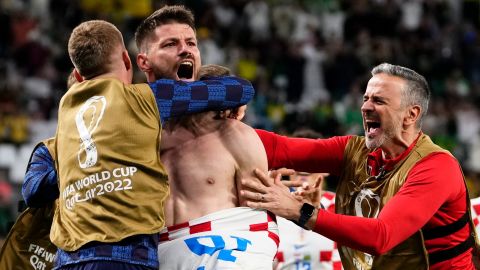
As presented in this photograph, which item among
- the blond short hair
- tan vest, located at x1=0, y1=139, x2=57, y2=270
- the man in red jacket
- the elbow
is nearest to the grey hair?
the man in red jacket

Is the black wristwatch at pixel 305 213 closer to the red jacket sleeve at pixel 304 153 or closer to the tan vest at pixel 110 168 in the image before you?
the red jacket sleeve at pixel 304 153

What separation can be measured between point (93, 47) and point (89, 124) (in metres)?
0.41

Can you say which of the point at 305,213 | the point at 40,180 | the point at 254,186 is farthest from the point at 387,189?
the point at 40,180

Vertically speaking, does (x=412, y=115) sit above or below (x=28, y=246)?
above

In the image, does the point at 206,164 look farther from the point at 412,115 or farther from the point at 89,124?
the point at 412,115

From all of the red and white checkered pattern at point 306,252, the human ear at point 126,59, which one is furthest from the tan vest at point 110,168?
the red and white checkered pattern at point 306,252

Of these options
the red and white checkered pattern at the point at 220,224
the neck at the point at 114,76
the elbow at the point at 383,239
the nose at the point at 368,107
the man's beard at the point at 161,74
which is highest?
the neck at the point at 114,76

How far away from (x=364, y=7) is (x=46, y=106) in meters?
6.84

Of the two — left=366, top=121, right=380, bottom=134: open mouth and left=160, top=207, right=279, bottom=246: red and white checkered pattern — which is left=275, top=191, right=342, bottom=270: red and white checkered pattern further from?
left=160, top=207, right=279, bottom=246: red and white checkered pattern

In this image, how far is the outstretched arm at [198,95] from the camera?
13.6 ft

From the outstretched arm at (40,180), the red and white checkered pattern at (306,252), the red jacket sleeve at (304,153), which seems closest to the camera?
the outstretched arm at (40,180)

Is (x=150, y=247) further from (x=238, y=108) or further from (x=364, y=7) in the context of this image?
(x=364, y=7)

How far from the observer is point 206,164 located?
14.4 ft

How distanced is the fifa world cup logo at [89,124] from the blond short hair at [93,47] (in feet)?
0.64
